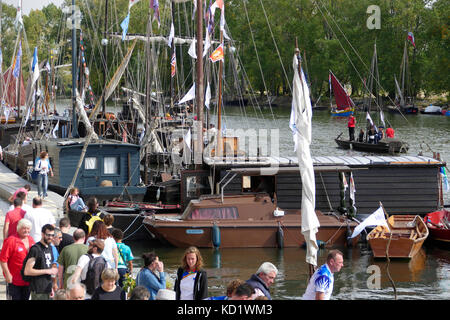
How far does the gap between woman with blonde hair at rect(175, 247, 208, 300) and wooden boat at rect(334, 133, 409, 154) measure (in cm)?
4311

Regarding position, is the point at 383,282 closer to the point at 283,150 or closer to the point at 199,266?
the point at 199,266

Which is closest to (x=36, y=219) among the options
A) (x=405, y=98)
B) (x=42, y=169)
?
(x=42, y=169)

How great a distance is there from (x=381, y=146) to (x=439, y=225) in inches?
1115

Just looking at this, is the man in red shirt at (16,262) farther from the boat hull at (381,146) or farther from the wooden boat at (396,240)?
the boat hull at (381,146)

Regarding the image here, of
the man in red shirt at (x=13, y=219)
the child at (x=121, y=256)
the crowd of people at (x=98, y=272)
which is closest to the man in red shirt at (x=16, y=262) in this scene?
the crowd of people at (x=98, y=272)

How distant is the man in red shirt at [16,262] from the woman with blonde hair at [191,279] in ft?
7.97

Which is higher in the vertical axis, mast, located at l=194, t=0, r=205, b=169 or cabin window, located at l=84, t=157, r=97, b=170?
mast, located at l=194, t=0, r=205, b=169

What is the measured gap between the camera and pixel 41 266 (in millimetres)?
10734

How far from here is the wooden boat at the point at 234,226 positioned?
80.6 ft

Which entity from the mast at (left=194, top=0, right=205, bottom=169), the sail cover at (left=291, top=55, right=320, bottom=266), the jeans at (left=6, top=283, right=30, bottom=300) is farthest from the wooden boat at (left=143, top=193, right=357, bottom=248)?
the jeans at (left=6, top=283, right=30, bottom=300)

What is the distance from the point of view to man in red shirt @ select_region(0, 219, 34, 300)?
11078 mm

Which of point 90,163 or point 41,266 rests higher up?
point 41,266

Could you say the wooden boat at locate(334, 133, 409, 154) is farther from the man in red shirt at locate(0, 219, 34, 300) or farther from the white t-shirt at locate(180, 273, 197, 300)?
the white t-shirt at locate(180, 273, 197, 300)

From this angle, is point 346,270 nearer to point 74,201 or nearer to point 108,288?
point 74,201
